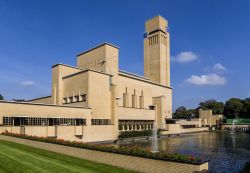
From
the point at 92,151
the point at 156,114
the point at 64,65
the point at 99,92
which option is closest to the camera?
the point at 92,151

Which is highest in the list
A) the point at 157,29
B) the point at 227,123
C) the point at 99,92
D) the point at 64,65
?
the point at 157,29

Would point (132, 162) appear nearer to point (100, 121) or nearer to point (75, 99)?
point (100, 121)

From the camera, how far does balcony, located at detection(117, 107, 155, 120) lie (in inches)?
2569

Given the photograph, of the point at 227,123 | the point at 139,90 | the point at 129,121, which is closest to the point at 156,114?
the point at 139,90

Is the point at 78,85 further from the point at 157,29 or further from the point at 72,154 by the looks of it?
the point at 157,29

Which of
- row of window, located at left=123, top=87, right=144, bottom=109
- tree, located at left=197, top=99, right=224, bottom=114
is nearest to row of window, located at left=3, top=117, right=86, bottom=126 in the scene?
row of window, located at left=123, top=87, right=144, bottom=109

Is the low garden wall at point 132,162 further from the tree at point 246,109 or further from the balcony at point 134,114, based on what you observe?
the tree at point 246,109

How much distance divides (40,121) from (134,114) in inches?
1250

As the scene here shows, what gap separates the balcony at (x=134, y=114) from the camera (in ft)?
214

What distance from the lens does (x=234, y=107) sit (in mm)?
128750

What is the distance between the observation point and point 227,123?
123125 mm

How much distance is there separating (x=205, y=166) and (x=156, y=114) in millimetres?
68814

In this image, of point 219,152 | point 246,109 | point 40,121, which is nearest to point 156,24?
point 246,109

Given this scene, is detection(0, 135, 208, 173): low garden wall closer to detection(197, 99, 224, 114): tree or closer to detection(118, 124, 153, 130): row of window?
detection(118, 124, 153, 130): row of window
